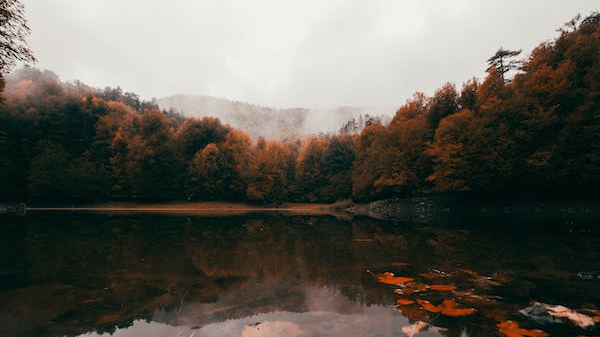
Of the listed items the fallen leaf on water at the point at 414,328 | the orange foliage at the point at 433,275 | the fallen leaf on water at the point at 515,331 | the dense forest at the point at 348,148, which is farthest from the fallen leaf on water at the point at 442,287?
the dense forest at the point at 348,148

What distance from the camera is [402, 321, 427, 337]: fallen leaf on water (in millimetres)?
7805

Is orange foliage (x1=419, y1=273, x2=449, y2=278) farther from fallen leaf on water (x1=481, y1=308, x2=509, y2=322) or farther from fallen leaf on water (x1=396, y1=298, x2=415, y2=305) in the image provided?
fallen leaf on water (x1=481, y1=308, x2=509, y2=322)

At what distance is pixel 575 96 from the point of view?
42.5 meters

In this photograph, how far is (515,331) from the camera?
768 cm

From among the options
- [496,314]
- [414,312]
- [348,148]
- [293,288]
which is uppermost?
[348,148]

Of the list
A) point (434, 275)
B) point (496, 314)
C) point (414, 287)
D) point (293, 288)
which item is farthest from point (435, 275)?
point (293, 288)

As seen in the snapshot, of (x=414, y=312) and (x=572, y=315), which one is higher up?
(x=572, y=315)

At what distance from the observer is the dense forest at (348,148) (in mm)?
42750

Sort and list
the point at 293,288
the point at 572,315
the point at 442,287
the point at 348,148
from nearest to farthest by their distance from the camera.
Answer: the point at 572,315
the point at 442,287
the point at 293,288
the point at 348,148

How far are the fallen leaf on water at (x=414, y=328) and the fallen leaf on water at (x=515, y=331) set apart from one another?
1831mm

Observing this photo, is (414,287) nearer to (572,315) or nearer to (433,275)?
(433,275)

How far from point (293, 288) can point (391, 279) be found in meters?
4.18

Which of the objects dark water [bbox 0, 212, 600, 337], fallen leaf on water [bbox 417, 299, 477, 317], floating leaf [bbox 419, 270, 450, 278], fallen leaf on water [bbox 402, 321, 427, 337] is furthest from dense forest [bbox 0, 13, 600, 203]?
fallen leaf on water [bbox 402, 321, 427, 337]

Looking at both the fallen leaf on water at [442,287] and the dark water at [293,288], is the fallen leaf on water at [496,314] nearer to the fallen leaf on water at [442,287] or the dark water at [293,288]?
the dark water at [293,288]
